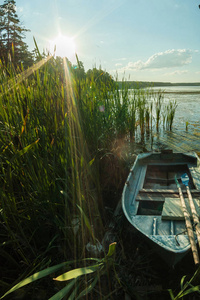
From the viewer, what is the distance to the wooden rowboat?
1692 millimetres

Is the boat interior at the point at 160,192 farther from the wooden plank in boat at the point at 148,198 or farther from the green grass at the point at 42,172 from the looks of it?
the green grass at the point at 42,172

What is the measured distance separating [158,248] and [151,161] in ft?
8.47

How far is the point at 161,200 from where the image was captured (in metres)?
2.65

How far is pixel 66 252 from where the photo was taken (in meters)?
1.73

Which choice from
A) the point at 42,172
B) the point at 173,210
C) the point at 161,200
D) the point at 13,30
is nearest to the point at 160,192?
the point at 161,200

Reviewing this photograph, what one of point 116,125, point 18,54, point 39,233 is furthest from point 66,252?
point 18,54

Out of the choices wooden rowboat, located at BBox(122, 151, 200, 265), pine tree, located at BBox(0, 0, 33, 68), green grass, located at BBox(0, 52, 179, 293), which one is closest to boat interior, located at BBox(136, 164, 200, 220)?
wooden rowboat, located at BBox(122, 151, 200, 265)

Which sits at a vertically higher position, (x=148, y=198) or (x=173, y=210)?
(x=173, y=210)

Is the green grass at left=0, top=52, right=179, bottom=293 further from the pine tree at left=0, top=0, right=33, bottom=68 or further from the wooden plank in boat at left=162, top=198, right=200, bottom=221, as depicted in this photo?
the pine tree at left=0, top=0, right=33, bottom=68

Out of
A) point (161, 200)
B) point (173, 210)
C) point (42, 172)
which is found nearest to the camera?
point (42, 172)

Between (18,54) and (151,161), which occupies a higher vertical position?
(18,54)

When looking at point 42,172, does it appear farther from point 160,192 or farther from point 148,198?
point 160,192

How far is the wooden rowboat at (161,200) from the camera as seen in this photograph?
1.69 meters

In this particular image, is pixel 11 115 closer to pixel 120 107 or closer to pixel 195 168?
pixel 120 107
